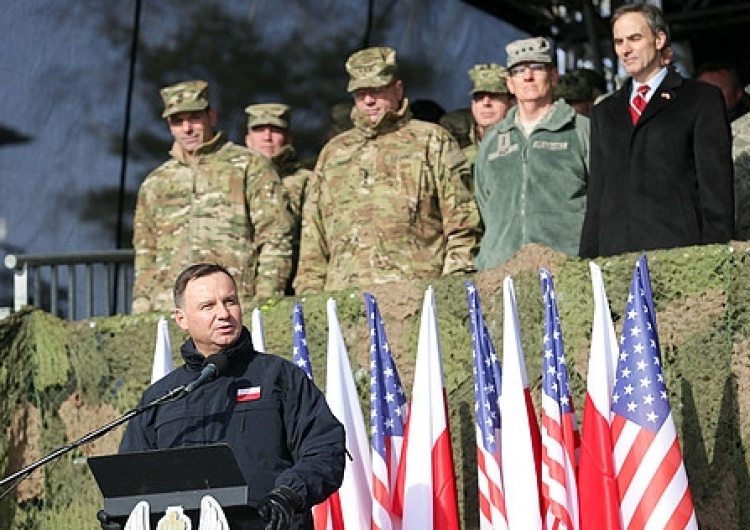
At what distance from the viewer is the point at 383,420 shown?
7594 millimetres

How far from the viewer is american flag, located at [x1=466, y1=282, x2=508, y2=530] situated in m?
7.07

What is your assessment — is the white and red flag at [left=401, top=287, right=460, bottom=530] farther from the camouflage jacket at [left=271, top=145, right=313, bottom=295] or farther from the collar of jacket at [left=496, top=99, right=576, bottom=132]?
the camouflage jacket at [left=271, top=145, right=313, bottom=295]

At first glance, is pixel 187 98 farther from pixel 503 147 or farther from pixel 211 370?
pixel 211 370

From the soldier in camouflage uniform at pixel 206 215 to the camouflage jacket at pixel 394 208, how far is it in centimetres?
34

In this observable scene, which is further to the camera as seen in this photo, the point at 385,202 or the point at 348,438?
the point at 385,202

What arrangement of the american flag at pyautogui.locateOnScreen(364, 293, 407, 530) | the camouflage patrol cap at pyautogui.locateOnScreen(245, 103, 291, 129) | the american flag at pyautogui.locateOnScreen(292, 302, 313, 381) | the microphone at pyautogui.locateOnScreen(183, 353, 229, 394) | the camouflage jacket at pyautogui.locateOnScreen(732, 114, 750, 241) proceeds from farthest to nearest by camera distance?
the camouflage patrol cap at pyautogui.locateOnScreen(245, 103, 291, 129)
the american flag at pyautogui.locateOnScreen(292, 302, 313, 381)
the camouflage jacket at pyautogui.locateOnScreen(732, 114, 750, 241)
the american flag at pyautogui.locateOnScreen(364, 293, 407, 530)
the microphone at pyautogui.locateOnScreen(183, 353, 229, 394)

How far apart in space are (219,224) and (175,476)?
399 centimetres

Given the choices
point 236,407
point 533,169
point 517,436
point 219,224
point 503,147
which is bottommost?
point 517,436

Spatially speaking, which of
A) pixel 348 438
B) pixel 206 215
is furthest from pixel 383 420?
pixel 206 215

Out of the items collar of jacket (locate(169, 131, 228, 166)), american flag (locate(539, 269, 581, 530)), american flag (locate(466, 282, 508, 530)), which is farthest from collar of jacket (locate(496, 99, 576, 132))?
collar of jacket (locate(169, 131, 228, 166))

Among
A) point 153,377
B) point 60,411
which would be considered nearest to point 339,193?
point 153,377

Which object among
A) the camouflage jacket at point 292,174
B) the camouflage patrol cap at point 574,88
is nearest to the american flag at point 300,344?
the camouflage jacket at point 292,174

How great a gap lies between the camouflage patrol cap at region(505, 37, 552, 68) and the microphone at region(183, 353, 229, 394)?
3.01m

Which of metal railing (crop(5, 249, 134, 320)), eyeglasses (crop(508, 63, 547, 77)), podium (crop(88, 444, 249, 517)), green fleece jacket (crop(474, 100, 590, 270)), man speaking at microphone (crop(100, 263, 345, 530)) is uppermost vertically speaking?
eyeglasses (crop(508, 63, 547, 77))
